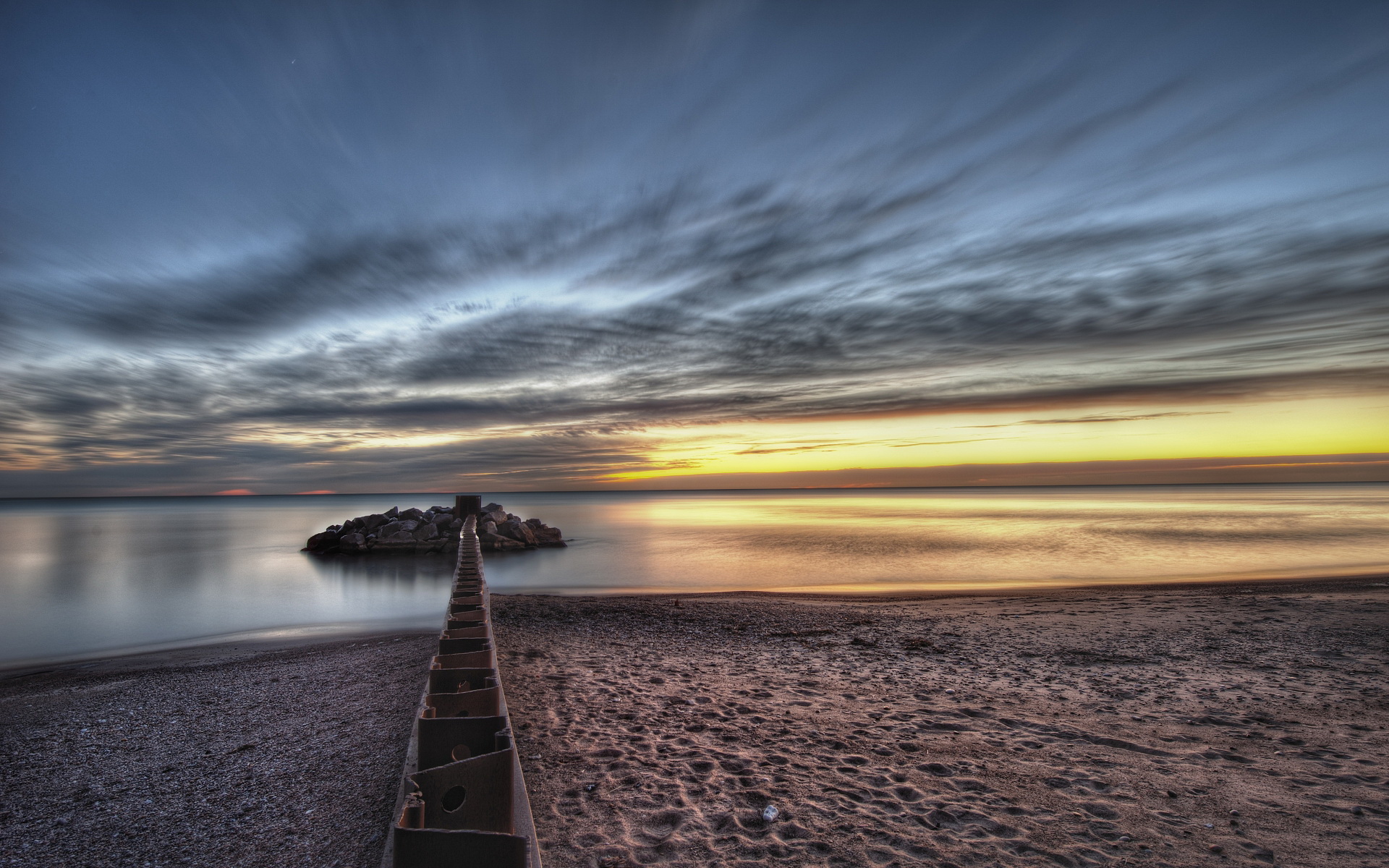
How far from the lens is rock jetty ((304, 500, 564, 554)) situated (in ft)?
88.7

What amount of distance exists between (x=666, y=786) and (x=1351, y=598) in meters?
15.9

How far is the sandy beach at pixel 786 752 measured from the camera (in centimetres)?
354

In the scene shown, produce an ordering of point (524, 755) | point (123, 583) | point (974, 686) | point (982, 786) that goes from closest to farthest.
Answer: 1. point (982, 786)
2. point (524, 755)
3. point (974, 686)
4. point (123, 583)

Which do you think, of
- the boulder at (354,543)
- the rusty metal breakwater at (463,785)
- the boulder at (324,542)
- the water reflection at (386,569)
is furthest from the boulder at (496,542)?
the rusty metal breakwater at (463,785)

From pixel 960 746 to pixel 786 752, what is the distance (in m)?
1.43

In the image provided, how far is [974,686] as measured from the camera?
645 cm

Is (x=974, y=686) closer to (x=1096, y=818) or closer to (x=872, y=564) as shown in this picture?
(x=1096, y=818)

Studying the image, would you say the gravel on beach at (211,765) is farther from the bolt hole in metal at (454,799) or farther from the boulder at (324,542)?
the boulder at (324,542)

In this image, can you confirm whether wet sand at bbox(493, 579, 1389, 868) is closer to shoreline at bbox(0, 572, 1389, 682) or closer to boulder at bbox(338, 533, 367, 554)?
shoreline at bbox(0, 572, 1389, 682)

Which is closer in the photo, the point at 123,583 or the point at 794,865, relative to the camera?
the point at 794,865

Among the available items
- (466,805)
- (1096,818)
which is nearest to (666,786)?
(466,805)

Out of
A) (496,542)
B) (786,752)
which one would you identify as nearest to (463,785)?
(786,752)

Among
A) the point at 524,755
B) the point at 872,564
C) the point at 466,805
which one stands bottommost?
the point at 872,564

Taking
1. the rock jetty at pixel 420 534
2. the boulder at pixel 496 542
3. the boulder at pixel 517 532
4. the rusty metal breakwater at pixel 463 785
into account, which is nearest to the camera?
the rusty metal breakwater at pixel 463 785
